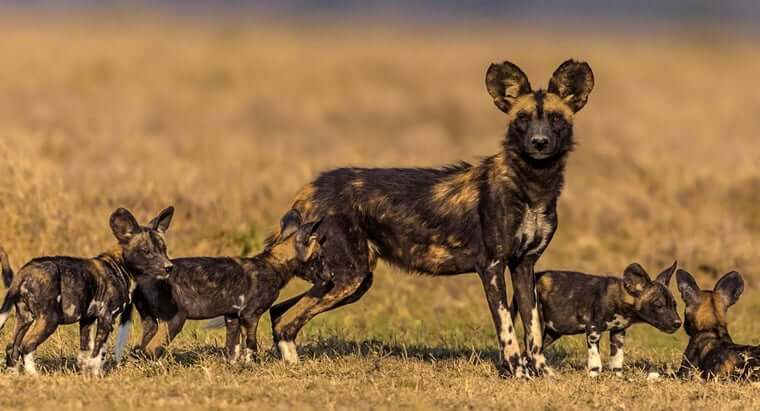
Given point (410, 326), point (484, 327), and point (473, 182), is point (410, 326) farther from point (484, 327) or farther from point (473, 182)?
point (473, 182)

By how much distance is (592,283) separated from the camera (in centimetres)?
1014

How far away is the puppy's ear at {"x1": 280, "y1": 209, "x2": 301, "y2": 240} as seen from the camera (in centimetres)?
1006

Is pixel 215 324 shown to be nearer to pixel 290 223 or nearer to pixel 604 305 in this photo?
pixel 290 223

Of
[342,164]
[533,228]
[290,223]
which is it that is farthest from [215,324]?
[342,164]

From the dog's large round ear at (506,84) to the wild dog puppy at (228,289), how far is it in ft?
5.18

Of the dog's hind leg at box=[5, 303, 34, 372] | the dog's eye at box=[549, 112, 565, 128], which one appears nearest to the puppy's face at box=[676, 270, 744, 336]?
the dog's eye at box=[549, 112, 565, 128]

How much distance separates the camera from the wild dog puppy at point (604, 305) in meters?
9.89

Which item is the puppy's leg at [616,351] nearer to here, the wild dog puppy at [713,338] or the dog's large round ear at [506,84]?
the wild dog puppy at [713,338]

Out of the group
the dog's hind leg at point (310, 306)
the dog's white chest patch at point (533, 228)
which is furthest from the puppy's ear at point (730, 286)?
the dog's hind leg at point (310, 306)

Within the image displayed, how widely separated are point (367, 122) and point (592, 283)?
16.5 metres

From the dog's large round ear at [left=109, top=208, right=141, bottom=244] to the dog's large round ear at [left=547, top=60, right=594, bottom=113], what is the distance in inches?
121

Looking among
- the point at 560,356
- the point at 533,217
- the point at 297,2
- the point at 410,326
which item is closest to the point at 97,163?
the point at 410,326

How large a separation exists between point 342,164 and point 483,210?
8986 millimetres

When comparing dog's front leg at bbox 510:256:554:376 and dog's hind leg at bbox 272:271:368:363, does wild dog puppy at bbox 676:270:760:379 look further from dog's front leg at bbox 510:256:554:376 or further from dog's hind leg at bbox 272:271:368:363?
dog's hind leg at bbox 272:271:368:363
